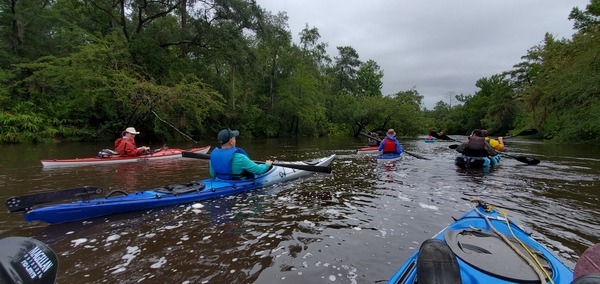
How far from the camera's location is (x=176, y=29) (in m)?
23.7

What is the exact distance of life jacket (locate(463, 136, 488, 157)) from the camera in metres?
10.4

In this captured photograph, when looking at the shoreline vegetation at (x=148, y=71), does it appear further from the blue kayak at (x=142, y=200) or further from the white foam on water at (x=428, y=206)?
the white foam on water at (x=428, y=206)

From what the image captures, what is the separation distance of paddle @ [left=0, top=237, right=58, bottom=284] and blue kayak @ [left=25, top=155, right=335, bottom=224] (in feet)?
11.6

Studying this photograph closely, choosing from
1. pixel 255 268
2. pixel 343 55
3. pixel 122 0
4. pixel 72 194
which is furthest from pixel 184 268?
pixel 343 55

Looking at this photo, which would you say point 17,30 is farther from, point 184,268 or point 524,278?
point 524,278

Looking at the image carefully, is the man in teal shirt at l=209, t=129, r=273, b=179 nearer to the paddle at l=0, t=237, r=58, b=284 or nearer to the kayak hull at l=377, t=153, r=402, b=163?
the paddle at l=0, t=237, r=58, b=284

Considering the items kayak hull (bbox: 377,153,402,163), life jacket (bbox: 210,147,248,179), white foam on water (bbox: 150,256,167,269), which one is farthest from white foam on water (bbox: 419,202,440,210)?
kayak hull (bbox: 377,153,402,163)

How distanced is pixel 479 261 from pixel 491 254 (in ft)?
0.83

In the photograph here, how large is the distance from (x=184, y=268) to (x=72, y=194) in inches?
99.2

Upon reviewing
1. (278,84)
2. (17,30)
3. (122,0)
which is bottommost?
(278,84)

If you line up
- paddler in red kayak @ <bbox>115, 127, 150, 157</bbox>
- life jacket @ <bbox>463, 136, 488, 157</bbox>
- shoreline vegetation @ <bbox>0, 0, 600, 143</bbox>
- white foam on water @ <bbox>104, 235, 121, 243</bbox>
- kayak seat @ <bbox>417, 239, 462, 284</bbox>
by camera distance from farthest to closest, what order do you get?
shoreline vegetation @ <bbox>0, 0, 600, 143</bbox>
paddler in red kayak @ <bbox>115, 127, 150, 157</bbox>
life jacket @ <bbox>463, 136, 488, 157</bbox>
white foam on water @ <bbox>104, 235, 121, 243</bbox>
kayak seat @ <bbox>417, 239, 462, 284</bbox>

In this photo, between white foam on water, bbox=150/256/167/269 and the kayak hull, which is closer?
white foam on water, bbox=150/256/167/269

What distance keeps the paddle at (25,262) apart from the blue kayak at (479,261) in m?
2.17

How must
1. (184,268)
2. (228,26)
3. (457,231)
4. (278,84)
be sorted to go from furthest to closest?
(278,84), (228,26), (184,268), (457,231)
